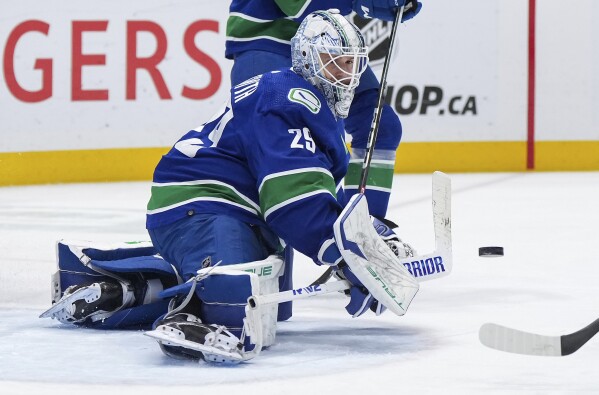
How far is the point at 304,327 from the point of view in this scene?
3.00 m

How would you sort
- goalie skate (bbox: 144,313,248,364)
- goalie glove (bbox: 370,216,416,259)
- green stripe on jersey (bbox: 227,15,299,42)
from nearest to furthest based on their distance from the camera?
goalie skate (bbox: 144,313,248,364) < goalie glove (bbox: 370,216,416,259) < green stripe on jersey (bbox: 227,15,299,42)

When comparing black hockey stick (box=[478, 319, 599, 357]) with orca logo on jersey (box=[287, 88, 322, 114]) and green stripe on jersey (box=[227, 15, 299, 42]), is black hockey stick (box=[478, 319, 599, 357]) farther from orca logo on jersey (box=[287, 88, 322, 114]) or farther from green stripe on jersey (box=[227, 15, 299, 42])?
green stripe on jersey (box=[227, 15, 299, 42])

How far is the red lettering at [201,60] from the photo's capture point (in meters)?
6.06

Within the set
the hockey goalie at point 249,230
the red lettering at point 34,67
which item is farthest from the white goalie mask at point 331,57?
the red lettering at point 34,67

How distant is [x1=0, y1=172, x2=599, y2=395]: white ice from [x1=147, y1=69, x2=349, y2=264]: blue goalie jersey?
0.83 ft

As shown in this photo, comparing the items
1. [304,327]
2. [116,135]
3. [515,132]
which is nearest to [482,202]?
[515,132]

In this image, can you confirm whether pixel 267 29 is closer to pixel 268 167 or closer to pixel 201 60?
pixel 268 167

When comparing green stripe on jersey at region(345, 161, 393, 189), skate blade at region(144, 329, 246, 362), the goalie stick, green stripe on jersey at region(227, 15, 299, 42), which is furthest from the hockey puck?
skate blade at region(144, 329, 246, 362)

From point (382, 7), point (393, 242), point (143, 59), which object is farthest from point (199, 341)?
point (143, 59)

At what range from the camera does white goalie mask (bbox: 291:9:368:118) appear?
2.80 meters

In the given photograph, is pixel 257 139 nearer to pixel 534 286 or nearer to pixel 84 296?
pixel 84 296

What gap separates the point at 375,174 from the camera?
3.65m

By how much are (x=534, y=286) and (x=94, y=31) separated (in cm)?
294

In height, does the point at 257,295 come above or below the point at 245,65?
below
